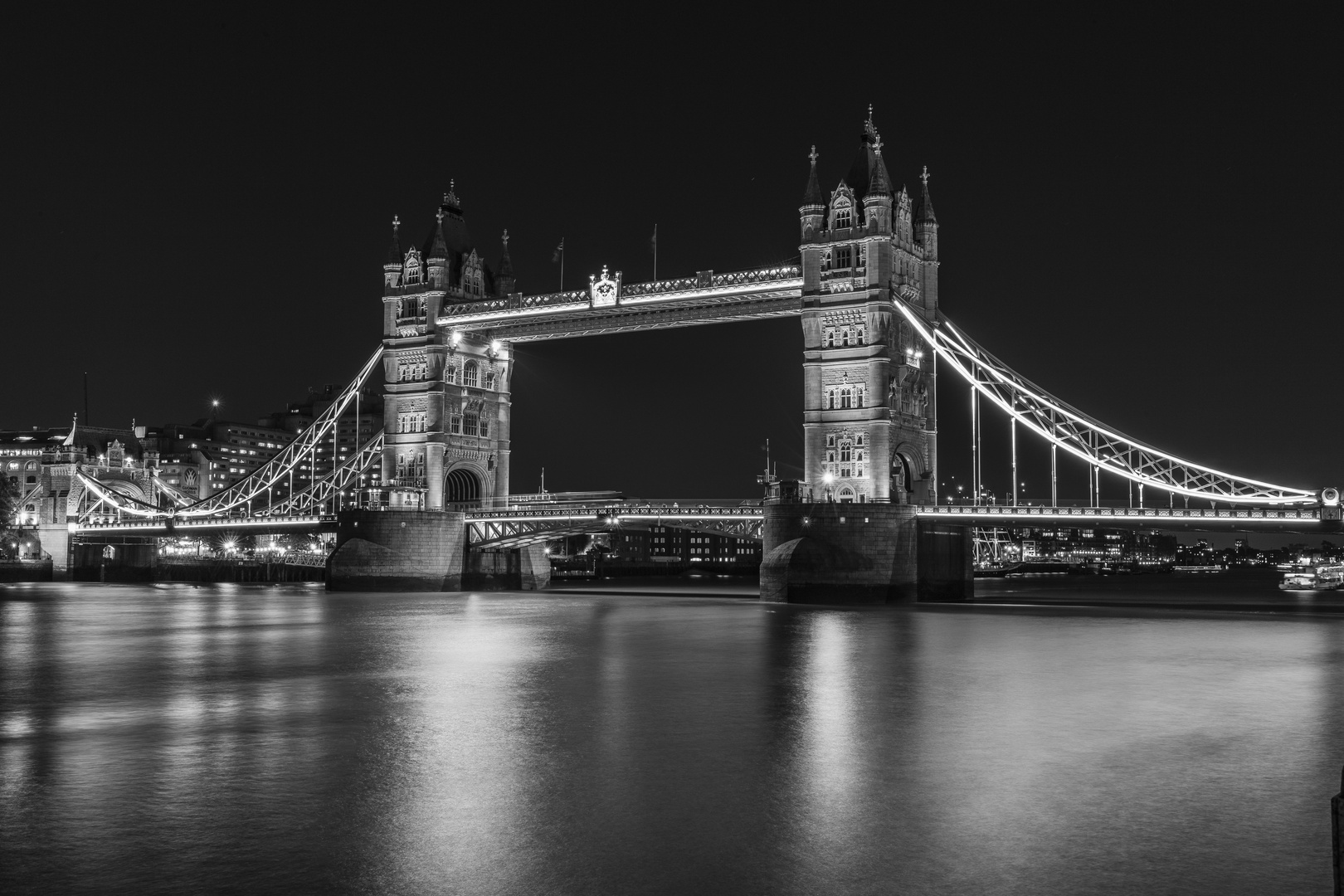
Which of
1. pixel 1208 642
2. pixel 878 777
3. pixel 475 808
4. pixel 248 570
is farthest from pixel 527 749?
pixel 248 570

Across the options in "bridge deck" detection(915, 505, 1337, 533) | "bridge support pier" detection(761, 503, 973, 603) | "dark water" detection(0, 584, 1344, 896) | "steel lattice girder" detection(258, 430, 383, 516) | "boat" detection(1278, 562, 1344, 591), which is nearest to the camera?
"dark water" detection(0, 584, 1344, 896)

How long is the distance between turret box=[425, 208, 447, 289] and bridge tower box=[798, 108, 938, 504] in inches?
901

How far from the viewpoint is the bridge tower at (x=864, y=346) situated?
5631 centimetres

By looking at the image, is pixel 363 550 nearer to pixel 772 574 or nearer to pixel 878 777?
pixel 772 574

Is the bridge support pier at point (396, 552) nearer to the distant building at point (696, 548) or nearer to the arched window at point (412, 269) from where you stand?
the arched window at point (412, 269)

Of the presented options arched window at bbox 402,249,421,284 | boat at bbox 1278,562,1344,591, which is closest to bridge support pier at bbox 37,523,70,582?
arched window at bbox 402,249,421,284

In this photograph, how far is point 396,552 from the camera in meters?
68.1

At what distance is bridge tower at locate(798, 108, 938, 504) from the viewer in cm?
5631

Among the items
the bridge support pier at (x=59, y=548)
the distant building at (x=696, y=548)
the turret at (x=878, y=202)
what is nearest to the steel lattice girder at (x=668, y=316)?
the turret at (x=878, y=202)

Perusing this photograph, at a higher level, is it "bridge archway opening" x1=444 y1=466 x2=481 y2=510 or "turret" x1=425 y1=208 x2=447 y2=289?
"turret" x1=425 y1=208 x2=447 y2=289

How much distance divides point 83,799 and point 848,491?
148ft

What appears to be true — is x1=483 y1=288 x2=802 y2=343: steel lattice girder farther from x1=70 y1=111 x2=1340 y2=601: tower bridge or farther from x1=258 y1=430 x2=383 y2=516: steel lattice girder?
x1=258 y1=430 x2=383 y2=516: steel lattice girder

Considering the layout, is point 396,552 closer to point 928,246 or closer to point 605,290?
point 605,290

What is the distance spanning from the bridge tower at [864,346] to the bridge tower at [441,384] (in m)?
21.9
